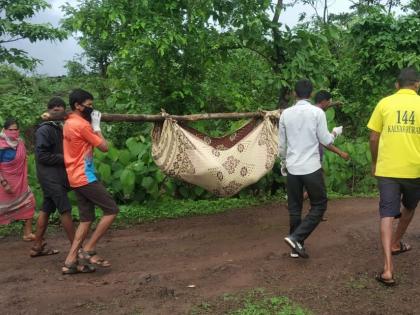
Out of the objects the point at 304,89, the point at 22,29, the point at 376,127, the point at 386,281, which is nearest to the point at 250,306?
the point at 386,281

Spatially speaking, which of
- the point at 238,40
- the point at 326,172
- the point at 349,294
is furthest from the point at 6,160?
the point at 326,172

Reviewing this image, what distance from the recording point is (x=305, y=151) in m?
4.60

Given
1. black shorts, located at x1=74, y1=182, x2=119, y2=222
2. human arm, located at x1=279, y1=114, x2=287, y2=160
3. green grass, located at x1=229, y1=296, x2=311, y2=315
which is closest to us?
green grass, located at x1=229, y1=296, x2=311, y2=315

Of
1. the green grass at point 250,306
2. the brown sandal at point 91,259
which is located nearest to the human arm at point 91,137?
the brown sandal at point 91,259

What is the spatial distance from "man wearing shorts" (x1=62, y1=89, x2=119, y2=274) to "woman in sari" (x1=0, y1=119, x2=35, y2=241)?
5.10 feet

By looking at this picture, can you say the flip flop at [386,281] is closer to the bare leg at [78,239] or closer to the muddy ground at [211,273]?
the muddy ground at [211,273]

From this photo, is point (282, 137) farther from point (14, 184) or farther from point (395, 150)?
point (14, 184)

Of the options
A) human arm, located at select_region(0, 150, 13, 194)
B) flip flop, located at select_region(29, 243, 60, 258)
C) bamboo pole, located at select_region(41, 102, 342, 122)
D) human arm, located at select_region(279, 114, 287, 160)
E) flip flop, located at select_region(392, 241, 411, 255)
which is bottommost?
flip flop, located at select_region(392, 241, 411, 255)

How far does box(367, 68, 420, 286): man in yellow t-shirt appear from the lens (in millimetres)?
4188

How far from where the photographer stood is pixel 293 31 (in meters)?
6.98

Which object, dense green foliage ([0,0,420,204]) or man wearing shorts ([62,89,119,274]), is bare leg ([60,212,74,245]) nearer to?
man wearing shorts ([62,89,119,274])

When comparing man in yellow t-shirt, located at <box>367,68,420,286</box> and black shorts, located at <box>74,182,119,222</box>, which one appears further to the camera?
black shorts, located at <box>74,182,119,222</box>

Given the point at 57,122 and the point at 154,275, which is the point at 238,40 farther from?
the point at 154,275

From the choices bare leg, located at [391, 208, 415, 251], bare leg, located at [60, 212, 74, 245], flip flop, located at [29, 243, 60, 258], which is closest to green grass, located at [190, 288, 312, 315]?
bare leg, located at [391, 208, 415, 251]
